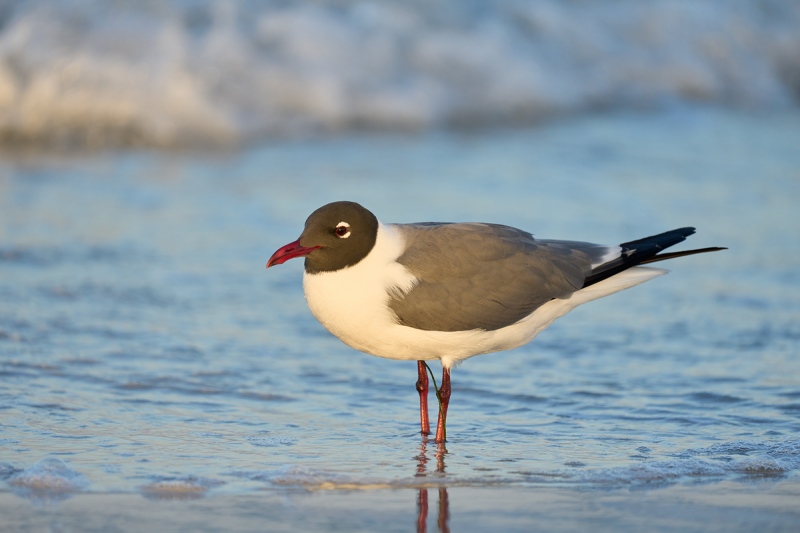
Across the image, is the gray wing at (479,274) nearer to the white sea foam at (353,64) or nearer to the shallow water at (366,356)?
the shallow water at (366,356)

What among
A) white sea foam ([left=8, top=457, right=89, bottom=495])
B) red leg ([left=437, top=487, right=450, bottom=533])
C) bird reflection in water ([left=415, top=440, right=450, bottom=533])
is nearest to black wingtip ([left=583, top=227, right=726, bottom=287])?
bird reflection in water ([left=415, top=440, right=450, bottom=533])

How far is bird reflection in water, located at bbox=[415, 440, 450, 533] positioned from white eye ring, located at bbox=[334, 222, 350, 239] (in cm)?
92

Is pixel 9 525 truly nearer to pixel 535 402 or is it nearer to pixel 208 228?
pixel 535 402

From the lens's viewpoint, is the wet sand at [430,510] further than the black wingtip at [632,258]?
No

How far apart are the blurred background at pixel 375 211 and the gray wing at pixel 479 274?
0.53 metres

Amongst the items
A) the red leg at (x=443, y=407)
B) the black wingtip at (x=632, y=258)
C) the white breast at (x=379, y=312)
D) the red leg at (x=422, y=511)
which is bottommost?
the red leg at (x=422, y=511)

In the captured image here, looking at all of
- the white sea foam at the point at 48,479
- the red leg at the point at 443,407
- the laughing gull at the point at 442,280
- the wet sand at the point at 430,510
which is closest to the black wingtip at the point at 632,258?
the laughing gull at the point at 442,280

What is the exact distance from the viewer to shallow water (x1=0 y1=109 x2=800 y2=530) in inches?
171

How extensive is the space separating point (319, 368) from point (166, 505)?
1.92 metres

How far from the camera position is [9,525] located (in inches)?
149

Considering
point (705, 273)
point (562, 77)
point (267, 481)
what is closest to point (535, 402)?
point (267, 481)

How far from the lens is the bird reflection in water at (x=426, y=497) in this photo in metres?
3.90

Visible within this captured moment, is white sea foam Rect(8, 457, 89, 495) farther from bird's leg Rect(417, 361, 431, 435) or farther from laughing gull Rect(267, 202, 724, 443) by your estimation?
bird's leg Rect(417, 361, 431, 435)

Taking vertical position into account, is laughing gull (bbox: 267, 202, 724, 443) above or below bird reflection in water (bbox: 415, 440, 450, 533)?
above
